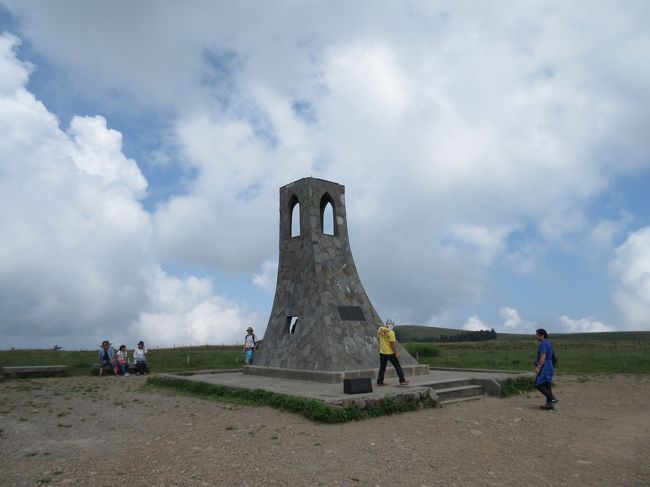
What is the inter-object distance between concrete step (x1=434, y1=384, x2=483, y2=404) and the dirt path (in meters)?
0.73

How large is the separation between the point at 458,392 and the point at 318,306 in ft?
14.4

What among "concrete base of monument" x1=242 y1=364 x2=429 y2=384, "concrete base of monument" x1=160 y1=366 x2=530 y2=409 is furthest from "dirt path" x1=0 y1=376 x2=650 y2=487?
"concrete base of monument" x1=242 y1=364 x2=429 y2=384

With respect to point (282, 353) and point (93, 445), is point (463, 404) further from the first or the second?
point (93, 445)

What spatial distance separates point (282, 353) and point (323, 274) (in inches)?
100

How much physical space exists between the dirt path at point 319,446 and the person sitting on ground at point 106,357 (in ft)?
23.7

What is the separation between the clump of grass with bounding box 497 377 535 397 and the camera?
36.4ft

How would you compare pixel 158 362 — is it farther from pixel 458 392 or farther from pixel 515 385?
pixel 515 385

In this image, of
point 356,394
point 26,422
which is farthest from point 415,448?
point 26,422

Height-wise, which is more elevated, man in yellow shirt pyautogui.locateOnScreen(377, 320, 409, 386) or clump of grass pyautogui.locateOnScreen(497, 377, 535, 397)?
man in yellow shirt pyautogui.locateOnScreen(377, 320, 409, 386)

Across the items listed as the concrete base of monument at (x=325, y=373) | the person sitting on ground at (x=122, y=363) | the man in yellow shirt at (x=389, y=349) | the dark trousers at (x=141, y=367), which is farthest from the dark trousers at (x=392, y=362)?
the dark trousers at (x=141, y=367)

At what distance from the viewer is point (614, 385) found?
1303 cm

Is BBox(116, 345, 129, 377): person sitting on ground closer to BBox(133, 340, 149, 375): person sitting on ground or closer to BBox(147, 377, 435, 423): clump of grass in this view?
BBox(133, 340, 149, 375): person sitting on ground

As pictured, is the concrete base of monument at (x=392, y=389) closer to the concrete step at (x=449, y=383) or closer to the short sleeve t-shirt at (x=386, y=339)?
the concrete step at (x=449, y=383)

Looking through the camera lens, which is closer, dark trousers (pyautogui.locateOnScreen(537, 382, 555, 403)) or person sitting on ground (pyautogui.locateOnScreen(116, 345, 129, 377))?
dark trousers (pyautogui.locateOnScreen(537, 382, 555, 403))
